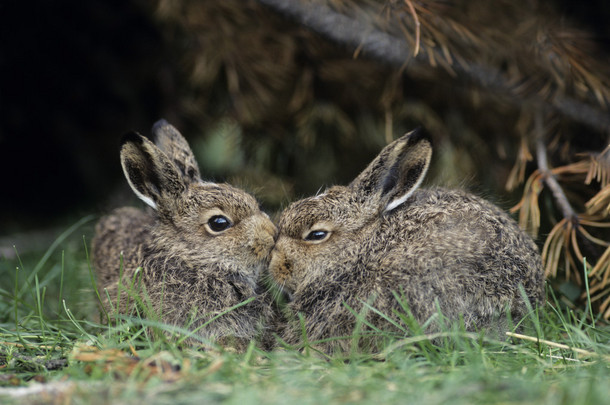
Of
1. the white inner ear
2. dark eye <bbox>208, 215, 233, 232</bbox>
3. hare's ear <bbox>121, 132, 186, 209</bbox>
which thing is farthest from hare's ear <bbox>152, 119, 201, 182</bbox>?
the white inner ear

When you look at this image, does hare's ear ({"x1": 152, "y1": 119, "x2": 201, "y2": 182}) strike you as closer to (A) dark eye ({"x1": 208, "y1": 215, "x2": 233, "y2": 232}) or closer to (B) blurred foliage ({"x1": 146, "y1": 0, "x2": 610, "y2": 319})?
(A) dark eye ({"x1": 208, "y1": 215, "x2": 233, "y2": 232})

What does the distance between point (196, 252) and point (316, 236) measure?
0.78 m

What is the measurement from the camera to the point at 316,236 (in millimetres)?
4137

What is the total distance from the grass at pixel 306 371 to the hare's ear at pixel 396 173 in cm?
104

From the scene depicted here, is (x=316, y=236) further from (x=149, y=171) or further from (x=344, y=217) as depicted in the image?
(x=149, y=171)

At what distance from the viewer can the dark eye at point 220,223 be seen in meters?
4.26

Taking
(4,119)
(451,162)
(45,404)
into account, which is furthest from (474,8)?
(4,119)

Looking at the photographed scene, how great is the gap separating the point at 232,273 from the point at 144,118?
3.47m

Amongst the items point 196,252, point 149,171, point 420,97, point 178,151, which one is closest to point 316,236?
point 196,252

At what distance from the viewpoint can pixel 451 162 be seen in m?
5.74

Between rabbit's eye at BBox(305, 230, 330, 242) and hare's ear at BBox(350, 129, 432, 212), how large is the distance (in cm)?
35

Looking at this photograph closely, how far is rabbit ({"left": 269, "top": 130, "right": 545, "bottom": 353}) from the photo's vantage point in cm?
360

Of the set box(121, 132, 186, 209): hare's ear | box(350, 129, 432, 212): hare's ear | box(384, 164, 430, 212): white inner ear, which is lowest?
box(384, 164, 430, 212): white inner ear

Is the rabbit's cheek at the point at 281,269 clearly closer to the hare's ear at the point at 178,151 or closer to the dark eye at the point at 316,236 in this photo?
the dark eye at the point at 316,236
